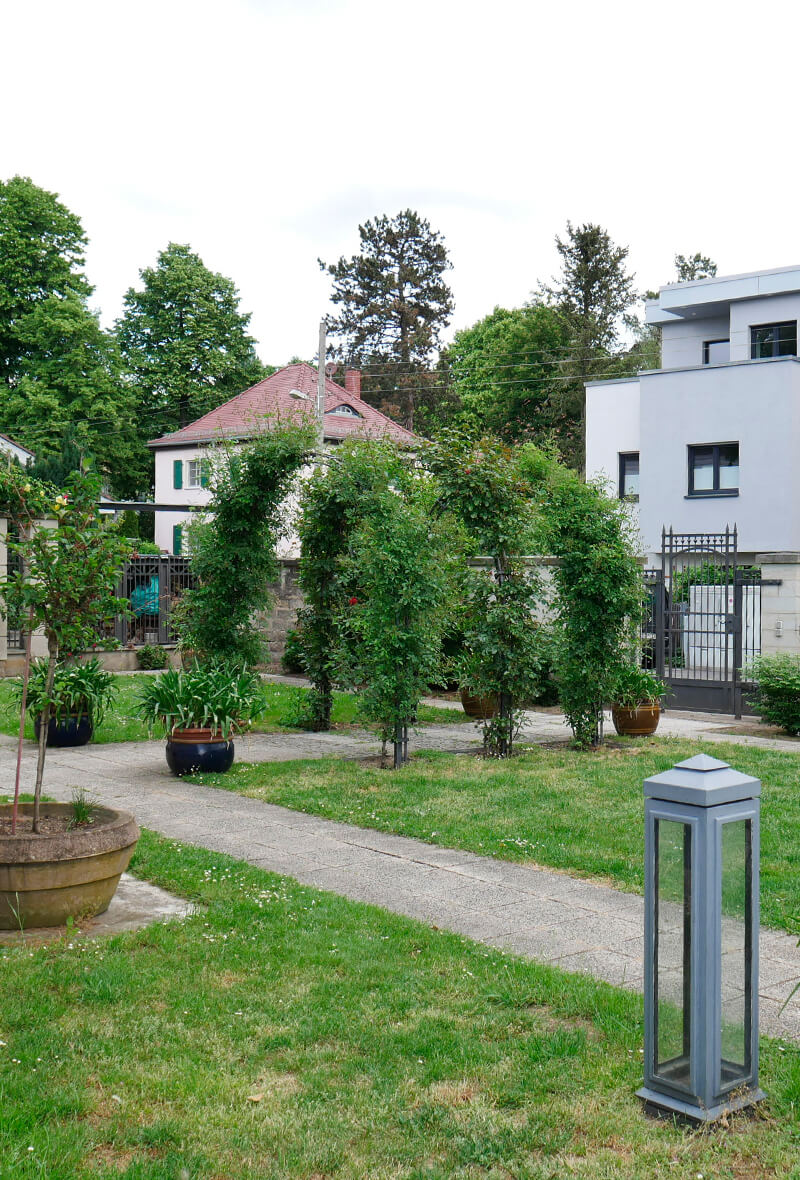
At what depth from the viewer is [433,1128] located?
333cm

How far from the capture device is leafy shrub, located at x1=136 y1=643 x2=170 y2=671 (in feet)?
66.8

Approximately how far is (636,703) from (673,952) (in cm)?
892

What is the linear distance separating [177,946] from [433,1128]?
1.99 m

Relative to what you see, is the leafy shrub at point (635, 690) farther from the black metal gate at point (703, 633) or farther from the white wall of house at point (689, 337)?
the white wall of house at point (689, 337)

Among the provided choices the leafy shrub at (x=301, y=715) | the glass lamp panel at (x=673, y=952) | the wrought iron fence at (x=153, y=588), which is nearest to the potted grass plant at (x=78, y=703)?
the leafy shrub at (x=301, y=715)

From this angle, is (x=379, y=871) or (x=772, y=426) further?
(x=772, y=426)

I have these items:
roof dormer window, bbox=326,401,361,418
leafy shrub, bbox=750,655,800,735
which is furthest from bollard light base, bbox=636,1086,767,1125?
roof dormer window, bbox=326,401,361,418

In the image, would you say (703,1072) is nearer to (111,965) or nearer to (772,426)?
(111,965)

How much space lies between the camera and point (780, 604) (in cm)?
1419

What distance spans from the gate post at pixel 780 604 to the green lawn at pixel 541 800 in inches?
126

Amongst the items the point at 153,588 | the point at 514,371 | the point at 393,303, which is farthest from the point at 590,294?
the point at 153,588

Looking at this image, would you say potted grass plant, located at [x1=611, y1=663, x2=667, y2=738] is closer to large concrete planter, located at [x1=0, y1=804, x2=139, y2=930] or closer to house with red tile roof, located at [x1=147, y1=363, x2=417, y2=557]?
large concrete planter, located at [x1=0, y1=804, x2=139, y2=930]

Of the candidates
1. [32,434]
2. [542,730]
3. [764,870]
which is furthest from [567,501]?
[32,434]

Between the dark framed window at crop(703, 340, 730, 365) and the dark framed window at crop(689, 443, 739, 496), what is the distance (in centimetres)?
431
